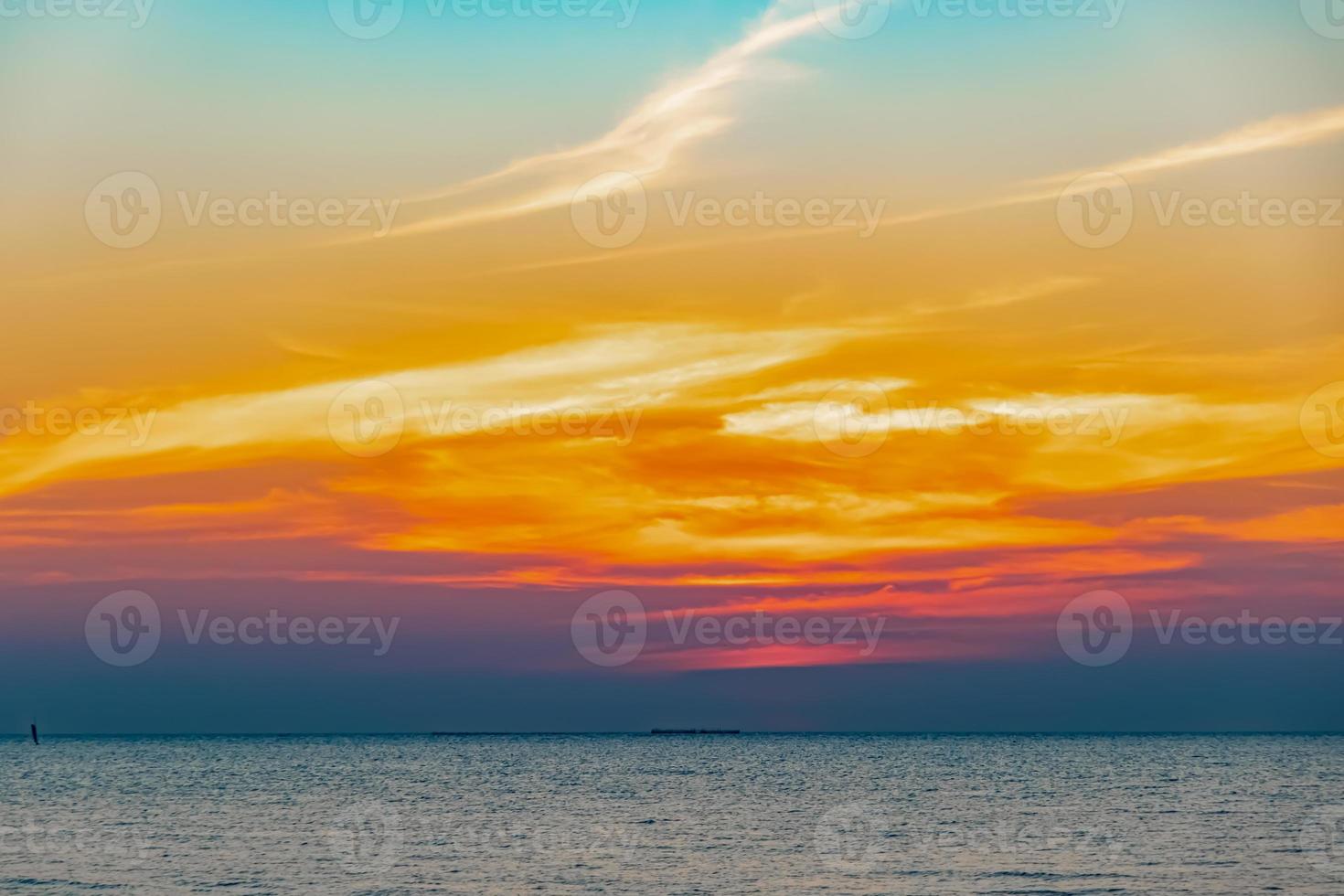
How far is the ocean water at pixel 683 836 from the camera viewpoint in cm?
6269

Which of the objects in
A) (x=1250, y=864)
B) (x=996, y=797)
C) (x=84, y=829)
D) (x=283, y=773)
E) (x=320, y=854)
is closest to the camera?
(x=1250, y=864)

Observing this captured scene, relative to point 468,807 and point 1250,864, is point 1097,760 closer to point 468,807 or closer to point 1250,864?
point 468,807

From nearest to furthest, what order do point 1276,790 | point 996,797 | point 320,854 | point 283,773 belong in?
1. point 320,854
2. point 996,797
3. point 1276,790
4. point 283,773

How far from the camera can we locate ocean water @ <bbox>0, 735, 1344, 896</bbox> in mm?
62688

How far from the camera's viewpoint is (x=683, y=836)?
82688 millimetres

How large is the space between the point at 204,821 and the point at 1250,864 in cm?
6638

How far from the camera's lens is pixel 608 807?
106625 millimetres

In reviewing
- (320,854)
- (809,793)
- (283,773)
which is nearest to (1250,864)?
(320,854)

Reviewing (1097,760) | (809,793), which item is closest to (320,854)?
(809,793)

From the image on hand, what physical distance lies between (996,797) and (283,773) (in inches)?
3495

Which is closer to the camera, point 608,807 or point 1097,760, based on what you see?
point 608,807

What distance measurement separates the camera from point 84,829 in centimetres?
8788

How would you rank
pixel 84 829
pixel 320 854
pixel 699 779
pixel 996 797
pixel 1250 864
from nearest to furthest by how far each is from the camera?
pixel 1250 864 < pixel 320 854 < pixel 84 829 < pixel 996 797 < pixel 699 779

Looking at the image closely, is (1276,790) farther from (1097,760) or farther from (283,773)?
(283,773)
